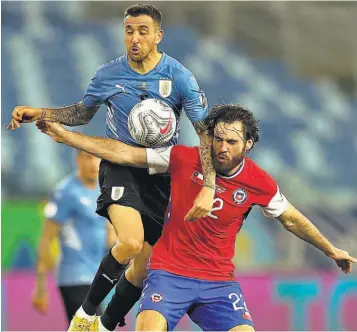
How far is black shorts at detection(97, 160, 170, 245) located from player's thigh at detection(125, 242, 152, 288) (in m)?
0.06

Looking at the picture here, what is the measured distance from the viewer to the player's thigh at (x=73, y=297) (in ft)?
23.9

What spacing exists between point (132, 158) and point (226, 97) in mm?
9253

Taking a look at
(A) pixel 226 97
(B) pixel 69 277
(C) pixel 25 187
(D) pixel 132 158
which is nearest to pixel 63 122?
(D) pixel 132 158

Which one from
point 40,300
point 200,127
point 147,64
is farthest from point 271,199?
point 40,300

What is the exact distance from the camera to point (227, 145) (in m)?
5.14

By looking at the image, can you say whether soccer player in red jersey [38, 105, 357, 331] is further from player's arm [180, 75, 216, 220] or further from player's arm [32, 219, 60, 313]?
player's arm [32, 219, 60, 313]

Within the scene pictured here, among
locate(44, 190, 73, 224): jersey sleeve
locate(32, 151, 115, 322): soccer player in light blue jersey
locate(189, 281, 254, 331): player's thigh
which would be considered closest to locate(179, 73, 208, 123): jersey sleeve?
locate(189, 281, 254, 331): player's thigh

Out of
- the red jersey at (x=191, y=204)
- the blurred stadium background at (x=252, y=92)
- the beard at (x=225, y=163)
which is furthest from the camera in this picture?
the blurred stadium background at (x=252, y=92)

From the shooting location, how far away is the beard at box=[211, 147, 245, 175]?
5.16 m

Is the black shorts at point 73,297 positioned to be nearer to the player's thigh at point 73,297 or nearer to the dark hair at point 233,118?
the player's thigh at point 73,297

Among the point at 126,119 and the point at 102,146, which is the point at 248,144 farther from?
the point at 102,146

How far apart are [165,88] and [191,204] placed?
26.5 inches

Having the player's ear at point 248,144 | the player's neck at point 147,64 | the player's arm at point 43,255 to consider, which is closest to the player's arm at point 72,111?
the player's neck at point 147,64

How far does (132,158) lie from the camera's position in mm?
5277
